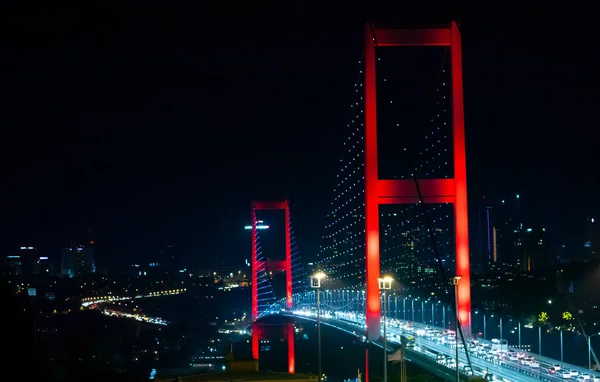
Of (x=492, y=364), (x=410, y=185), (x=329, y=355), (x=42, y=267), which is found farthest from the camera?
(x=42, y=267)

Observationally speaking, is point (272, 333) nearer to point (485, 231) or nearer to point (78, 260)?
point (485, 231)

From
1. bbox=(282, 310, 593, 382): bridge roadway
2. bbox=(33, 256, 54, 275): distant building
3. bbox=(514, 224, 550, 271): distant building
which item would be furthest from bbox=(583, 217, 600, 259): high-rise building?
bbox=(33, 256, 54, 275): distant building

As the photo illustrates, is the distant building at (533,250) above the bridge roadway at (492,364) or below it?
above

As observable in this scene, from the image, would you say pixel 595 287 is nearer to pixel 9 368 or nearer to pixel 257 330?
pixel 257 330

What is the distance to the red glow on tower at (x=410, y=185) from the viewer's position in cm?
1727

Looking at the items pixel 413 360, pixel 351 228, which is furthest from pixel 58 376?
pixel 351 228

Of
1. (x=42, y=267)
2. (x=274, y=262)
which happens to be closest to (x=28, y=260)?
(x=42, y=267)

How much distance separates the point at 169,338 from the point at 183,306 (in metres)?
20.7

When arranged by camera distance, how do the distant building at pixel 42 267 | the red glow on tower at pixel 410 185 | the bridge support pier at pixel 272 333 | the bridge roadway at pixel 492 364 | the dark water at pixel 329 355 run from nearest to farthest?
the bridge roadway at pixel 492 364 → the red glow on tower at pixel 410 185 → the dark water at pixel 329 355 → the bridge support pier at pixel 272 333 → the distant building at pixel 42 267

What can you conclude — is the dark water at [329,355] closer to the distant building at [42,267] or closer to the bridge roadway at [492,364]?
the bridge roadway at [492,364]

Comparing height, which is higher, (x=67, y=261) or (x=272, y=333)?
(x=67, y=261)

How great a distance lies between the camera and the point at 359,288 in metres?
36.2

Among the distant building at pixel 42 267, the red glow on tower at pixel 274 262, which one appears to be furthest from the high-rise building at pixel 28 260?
the red glow on tower at pixel 274 262

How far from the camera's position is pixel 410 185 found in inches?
704
